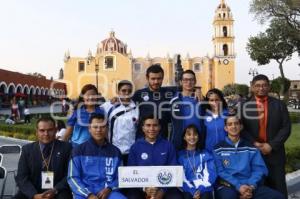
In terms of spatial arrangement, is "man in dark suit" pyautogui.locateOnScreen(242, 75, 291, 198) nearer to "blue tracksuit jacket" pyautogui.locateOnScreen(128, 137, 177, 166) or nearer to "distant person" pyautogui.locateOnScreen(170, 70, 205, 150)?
"distant person" pyautogui.locateOnScreen(170, 70, 205, 150)

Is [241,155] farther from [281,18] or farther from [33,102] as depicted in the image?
[33,102]

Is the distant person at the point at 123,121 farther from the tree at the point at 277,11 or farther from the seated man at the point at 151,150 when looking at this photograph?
the tree at the point at 277,11

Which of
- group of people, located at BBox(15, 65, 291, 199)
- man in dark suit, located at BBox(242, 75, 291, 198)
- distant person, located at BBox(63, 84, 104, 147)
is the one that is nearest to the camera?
group of people, located at BBox(15, 65, 291, 199)

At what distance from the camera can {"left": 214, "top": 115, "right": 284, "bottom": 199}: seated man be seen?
394 centimetres

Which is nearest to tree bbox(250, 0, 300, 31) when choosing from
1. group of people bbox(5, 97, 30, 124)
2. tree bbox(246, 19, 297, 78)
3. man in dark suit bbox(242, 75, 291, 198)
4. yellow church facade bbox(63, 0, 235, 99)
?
tree bbox(246, 19, 297, 78)

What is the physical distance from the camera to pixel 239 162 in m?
Answer: 4.07

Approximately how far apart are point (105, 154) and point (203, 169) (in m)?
0.92

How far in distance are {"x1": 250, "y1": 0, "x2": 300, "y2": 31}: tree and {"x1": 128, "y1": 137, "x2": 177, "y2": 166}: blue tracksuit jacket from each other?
69.4ft

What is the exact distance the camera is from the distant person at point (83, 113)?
14.6 feet

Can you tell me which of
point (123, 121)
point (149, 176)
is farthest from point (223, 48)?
point (149, 176)

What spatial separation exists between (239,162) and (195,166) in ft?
1.34

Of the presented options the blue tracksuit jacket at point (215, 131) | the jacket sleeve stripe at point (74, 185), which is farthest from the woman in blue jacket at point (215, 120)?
the jacket sleeve stripe at point (74, 185)

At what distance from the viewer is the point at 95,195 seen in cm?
380

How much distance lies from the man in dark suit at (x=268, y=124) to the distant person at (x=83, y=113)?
4.86 feet
